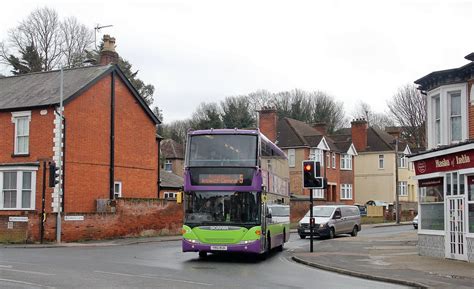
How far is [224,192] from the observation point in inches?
786

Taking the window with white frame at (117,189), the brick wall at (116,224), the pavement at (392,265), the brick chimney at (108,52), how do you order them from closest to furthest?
1. the pavement at (392,265)
2. the brick wall at (116,224)
3. the window with white frame at (117,189)
4. the brick chimney at (108,52)

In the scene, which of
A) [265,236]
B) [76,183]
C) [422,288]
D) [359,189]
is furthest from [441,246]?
[359,189]

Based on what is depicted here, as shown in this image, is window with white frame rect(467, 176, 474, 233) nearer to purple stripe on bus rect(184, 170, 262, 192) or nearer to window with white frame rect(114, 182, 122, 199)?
purple stripe on bus rect(184, 170, 262, 192)

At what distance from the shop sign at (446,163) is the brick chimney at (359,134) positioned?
157ft

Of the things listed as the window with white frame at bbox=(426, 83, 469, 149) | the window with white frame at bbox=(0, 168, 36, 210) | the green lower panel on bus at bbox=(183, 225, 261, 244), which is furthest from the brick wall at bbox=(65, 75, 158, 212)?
the window with white frame at bbox=(426, 83, 469, 149)

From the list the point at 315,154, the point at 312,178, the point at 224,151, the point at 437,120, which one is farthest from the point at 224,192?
the point at 315,154

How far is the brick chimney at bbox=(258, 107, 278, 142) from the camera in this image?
60062 millimetres

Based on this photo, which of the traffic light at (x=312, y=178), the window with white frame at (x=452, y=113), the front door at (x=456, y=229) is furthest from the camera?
the traffic light at (x=312, y=178)

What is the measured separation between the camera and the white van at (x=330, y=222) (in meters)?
34.1

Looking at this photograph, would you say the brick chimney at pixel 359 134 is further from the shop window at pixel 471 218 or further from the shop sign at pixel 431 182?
the shop window at pixel 471 218

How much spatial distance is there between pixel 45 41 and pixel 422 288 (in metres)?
58.2

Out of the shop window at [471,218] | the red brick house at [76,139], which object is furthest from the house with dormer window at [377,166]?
the shop window at [471,218]

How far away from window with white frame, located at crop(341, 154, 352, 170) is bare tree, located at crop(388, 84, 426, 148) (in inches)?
270

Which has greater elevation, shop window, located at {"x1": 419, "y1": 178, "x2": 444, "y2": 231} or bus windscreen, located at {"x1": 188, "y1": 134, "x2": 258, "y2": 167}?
bus windscreen, located at {"x1": 188, "y1": 134, "x2": 258, "y2": 167}
